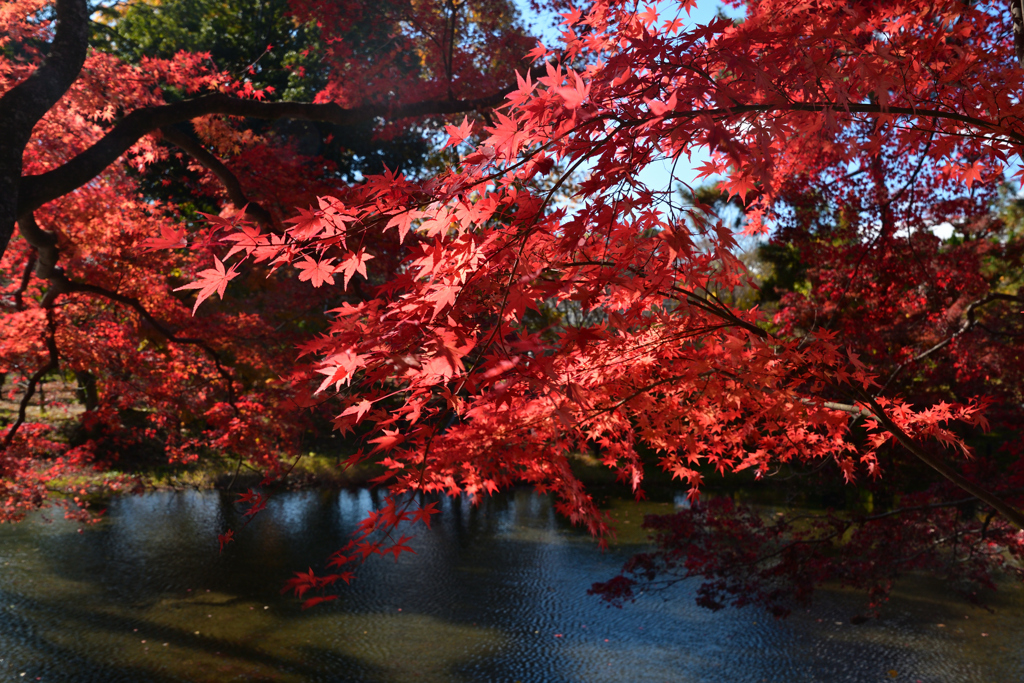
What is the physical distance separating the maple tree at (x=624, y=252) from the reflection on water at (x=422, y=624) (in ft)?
2.33

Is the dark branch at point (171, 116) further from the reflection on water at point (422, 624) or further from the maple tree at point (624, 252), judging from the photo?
the reflection on water at point (422, 624)

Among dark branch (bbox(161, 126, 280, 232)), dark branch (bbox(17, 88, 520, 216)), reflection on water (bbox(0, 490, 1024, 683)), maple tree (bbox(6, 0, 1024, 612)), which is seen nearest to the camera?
maple tree (bbox(6, 0, 1024, 612))

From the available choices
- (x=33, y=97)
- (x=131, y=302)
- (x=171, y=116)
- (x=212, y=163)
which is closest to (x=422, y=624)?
(x=131, y=302)

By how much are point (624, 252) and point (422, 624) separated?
524 centimetres

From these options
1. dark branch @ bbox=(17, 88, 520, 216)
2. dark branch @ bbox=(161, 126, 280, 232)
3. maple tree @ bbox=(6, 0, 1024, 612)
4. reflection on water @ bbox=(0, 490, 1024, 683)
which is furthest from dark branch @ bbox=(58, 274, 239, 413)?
reflection on water @ bbox=(0, 490, 1024, 683)

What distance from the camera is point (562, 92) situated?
151 cm

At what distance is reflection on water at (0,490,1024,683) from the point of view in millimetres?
Result: 5172

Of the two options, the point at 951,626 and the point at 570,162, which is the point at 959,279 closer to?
the point at 951,626

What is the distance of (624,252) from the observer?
196 cm

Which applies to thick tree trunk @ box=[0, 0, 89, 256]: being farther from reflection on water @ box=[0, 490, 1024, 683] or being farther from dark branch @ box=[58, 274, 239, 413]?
reflection on water @ box=[0, 490, 1024, 683]

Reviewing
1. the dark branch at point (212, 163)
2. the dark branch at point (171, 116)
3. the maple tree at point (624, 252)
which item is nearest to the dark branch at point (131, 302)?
the maple tree at point (624, 252)

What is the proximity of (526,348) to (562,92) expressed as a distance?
0.63 m

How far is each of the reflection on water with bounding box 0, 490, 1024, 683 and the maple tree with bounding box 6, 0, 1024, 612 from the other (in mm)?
711

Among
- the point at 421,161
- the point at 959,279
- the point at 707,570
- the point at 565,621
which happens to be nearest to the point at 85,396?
the point at 421,161
